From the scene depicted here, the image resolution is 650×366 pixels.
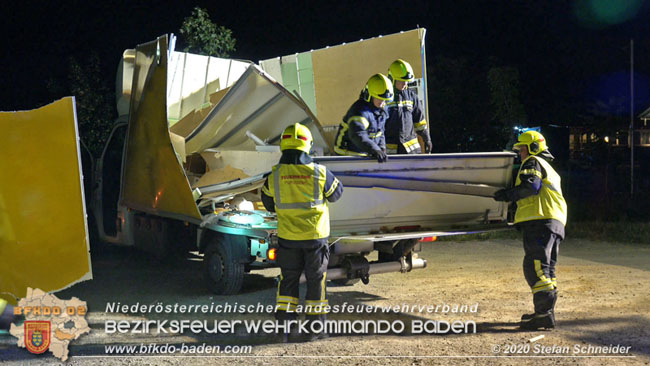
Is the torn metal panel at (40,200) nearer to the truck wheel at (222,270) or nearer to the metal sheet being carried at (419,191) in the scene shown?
the truck wheel at (222,270)

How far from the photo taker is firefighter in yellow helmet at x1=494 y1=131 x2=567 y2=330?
5.25m

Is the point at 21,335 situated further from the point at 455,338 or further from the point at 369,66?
the point at 369,66

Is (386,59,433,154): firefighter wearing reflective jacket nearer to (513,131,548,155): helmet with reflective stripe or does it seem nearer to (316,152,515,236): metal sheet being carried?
(316,152,515,236): metal sheet being carried

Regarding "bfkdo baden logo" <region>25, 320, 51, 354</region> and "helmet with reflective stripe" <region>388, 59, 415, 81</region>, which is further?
"helmet with reflective stripe" <region>388, 59, 415, 81</region>

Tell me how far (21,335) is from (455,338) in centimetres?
357

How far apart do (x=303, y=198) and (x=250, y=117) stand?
125 inches

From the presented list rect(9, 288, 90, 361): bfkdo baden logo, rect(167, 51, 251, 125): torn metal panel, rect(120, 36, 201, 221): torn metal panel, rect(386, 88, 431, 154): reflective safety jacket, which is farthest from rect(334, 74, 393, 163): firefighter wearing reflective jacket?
rect(167, 51, 251, 125): torn metal panel

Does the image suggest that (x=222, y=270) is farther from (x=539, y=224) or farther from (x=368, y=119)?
(x=539, y=224)

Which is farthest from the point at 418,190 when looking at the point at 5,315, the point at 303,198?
the point at 5,315

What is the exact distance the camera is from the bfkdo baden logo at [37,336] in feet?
15.7

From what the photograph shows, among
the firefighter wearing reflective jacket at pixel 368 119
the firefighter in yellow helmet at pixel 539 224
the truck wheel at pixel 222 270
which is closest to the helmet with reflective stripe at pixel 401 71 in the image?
the firefighter wearing reflective jacket at pixel 368 119

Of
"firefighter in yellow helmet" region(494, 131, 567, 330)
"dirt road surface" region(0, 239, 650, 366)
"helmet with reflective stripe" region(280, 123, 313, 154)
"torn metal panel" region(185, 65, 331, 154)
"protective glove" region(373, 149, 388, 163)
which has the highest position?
"torn metal panel" region(185, 65, 331, 154)

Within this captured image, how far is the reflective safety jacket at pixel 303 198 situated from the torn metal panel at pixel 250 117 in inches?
78.1

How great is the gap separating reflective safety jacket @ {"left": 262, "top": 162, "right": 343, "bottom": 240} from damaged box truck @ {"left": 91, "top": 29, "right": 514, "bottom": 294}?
1.05ft
